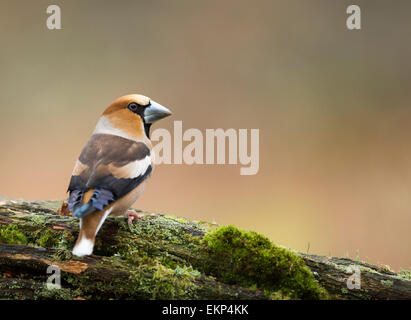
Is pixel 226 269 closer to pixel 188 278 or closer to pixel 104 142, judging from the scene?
pixel 188 278

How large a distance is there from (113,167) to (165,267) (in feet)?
3.31

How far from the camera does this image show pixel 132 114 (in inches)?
175

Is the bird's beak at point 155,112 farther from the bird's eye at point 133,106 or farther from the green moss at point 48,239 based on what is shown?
the green moss at point 48,239

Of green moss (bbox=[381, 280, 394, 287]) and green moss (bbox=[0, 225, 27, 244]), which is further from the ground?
green moss (bbox=[0, 225, 27, 244])

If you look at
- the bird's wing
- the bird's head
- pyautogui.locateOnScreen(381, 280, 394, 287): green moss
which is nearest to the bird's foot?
the bird's wing

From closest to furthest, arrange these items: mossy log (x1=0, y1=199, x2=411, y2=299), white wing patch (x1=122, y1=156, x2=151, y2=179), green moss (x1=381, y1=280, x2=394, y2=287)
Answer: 1. mossy log (x1=0, y1=199, x2=411, y2=299)
2. green moss (x1=381, y1=280, x2=394, y2=287)
3. white wing patch (x1=122, y1=156, x2=151, y2=179)

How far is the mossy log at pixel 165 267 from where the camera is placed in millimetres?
3219

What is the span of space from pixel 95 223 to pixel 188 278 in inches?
34.0

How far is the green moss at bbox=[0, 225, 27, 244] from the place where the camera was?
363cm

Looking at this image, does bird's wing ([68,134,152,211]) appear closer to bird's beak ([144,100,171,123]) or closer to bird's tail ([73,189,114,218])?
bird's tail ([73,189,114,218])

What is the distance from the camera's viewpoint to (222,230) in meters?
3.69

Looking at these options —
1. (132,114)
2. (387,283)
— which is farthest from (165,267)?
(387,283)

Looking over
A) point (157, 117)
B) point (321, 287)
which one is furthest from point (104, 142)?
point (321, 287)

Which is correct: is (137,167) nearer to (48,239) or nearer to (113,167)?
(113,167)
